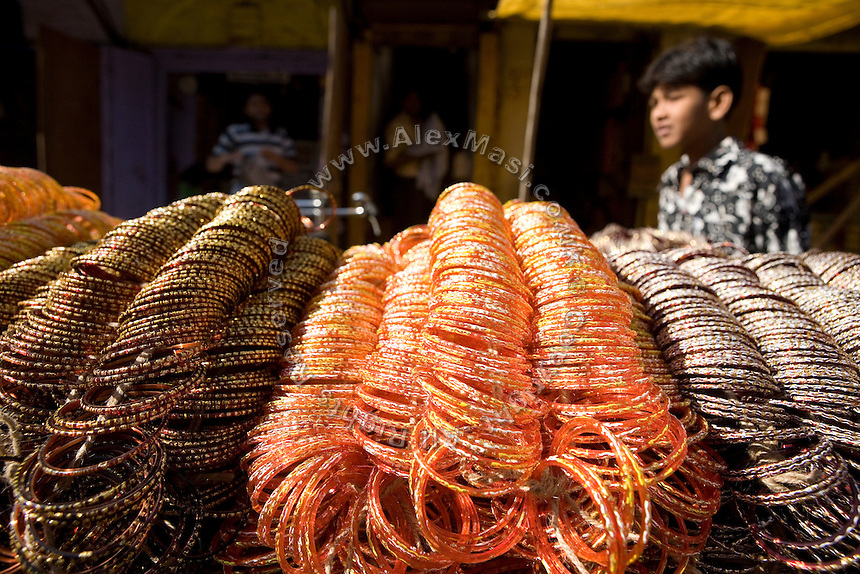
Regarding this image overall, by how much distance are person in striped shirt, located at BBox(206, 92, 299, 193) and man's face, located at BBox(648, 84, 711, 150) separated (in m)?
3.65

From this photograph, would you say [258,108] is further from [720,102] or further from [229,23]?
[720,102]

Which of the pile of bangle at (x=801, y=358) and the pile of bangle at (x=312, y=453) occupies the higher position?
the pile of bangle at (x=801, y=358)

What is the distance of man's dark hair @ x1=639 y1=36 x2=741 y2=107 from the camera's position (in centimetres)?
206

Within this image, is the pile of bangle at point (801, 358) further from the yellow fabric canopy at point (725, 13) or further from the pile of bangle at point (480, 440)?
the yellow fabric canopy at point (725, 13)

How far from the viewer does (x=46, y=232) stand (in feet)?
2.91

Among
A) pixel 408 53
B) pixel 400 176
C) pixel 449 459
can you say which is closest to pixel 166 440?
pixel 449 459

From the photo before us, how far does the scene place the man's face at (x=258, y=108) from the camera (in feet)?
16.2

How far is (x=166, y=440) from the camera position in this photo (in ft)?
2.04

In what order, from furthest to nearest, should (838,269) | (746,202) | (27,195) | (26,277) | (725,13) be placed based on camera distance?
(725,13)
(746,202)
(27,195)
(838,269)
(26,277)

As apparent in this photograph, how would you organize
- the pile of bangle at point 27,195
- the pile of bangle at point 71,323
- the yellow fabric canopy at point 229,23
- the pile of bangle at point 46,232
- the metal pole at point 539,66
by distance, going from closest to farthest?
the pile of bangle at point 71,323
the pile of bangle at point 46,232
the pile of bangle at point 27,195
the metal pole at point 539,66
the yellow fabric canopy at point 229,23

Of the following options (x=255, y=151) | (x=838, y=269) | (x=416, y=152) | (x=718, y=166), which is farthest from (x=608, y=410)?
(x=255, y=151)

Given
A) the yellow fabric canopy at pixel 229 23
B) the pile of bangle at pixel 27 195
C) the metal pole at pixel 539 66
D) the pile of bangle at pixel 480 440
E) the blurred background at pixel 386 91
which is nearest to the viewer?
the pile of bangle at pixel 480 440

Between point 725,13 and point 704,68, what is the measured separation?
8.02 ft

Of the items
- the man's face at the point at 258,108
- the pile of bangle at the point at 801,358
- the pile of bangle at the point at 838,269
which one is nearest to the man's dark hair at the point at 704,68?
the pile of bangle at the point at 838,269
